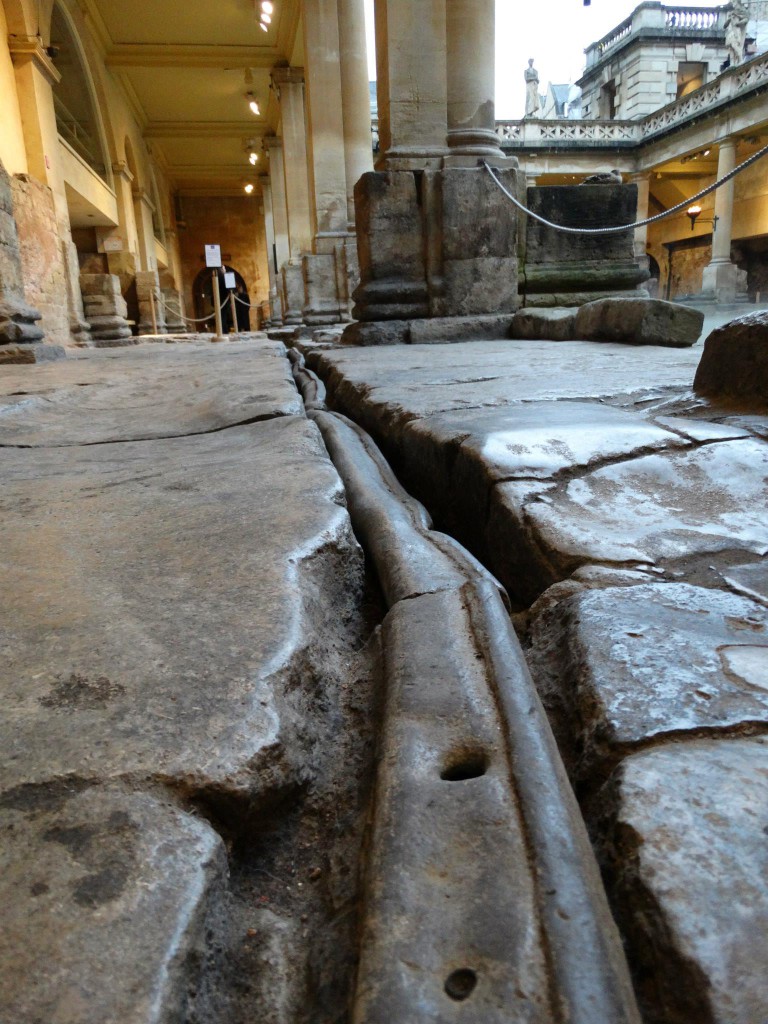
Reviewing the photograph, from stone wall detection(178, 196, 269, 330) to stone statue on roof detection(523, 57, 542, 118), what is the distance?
20.0 metres

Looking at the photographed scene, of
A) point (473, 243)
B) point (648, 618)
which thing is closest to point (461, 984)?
point (648, 618)

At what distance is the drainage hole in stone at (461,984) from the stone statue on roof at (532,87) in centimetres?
4403

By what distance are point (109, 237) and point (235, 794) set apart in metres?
16.7

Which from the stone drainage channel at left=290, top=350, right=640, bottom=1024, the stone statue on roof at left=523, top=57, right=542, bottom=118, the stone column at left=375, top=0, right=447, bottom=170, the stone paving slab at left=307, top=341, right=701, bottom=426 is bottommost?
the stone drainage channel at left=290, top=350, right=640, bottom=1024

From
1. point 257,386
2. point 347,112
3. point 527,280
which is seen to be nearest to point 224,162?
point 347,112

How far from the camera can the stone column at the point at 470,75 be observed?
5422 mm

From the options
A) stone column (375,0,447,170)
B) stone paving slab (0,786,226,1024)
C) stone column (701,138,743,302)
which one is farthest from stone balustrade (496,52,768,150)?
stone paving slab (0,786,226,1024)

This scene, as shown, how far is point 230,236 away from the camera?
2697cm

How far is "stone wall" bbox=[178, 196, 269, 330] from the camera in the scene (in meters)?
26.8

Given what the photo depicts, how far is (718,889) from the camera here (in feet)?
1.61

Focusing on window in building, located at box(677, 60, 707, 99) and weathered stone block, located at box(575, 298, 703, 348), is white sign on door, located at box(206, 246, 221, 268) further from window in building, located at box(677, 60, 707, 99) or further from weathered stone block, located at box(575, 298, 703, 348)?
window in building, located at box(677, 60, 707, 99)

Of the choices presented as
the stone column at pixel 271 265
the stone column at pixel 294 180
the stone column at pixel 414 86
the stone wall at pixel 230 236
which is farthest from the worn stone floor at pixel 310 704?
the stone wall at pixel 230 236

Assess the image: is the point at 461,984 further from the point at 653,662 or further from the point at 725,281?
the point at 725,281

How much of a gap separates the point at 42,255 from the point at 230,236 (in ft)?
62.5
